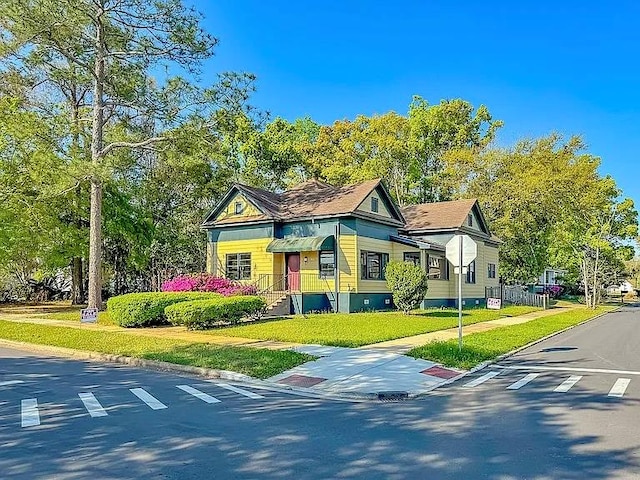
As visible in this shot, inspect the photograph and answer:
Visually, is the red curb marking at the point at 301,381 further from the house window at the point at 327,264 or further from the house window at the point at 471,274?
the house window at the point at 471,274

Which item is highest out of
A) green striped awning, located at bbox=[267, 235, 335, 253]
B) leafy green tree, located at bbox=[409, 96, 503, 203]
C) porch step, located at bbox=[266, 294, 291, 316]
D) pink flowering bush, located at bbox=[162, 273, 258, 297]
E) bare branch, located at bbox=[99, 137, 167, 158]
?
leafy green tree, located at bbox=[409, 96, 503, 203]

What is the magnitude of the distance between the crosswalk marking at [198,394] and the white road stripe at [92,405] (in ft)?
4.96

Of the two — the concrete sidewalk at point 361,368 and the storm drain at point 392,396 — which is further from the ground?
the concrete sidewalk at point 361,368

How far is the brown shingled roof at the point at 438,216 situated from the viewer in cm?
3219

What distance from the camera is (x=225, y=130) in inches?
976

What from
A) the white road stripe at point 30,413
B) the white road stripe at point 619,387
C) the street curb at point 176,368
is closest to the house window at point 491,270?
the white road stripe at point 619,387

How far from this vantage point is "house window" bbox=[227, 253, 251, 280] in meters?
28.2

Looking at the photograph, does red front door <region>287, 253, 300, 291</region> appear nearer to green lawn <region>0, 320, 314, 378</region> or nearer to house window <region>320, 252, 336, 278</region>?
house window <region>320, 252, 336, 278</region>

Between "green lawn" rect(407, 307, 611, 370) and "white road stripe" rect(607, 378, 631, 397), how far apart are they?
291cm

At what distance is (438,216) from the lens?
33.4 meters

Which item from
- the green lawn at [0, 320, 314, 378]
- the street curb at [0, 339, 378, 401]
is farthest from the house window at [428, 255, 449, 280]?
the street curb at [0, 339, 378, 401]

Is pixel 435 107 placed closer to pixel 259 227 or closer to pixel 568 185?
pixel 568 185

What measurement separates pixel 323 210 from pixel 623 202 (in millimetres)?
30913

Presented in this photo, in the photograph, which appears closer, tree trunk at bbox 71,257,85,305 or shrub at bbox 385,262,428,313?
shrub at bbox 385,262,428,313
